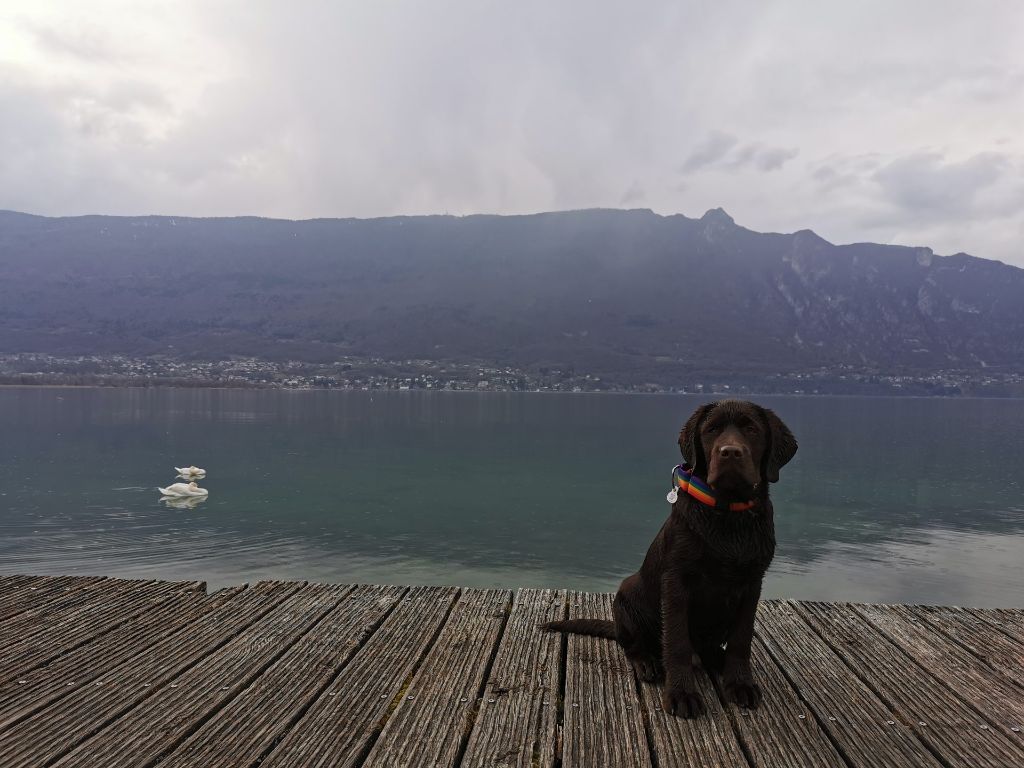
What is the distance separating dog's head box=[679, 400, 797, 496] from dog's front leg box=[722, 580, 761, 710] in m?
0.72

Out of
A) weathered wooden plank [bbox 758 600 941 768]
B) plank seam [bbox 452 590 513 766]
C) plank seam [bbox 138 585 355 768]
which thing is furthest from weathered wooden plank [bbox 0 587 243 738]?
weathered wooden plank [bbox 758 600 941 768]

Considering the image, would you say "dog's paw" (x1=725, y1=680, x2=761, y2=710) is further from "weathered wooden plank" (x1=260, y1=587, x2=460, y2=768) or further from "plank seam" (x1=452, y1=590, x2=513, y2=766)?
"weathered wooden plank" (x1=260, y1=587, x2=460, y2=768)

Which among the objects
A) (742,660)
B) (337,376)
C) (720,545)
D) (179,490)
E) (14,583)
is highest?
(720,545)

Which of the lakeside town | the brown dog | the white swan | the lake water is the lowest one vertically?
the lake water

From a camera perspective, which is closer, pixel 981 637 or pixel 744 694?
pixel 744 694

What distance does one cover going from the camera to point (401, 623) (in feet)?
17.4

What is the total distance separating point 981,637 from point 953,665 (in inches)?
33.3

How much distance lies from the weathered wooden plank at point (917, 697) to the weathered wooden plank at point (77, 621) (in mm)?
5185

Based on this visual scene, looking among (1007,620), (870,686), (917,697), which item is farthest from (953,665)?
(1007,620)

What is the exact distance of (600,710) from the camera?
390 cm

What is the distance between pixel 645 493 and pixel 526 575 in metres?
15.0

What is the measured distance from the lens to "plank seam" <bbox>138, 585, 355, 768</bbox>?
340 cm

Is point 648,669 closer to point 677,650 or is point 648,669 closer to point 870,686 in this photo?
point 677,650

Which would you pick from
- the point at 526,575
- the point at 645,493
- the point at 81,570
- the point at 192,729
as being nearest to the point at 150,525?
the point at 81,570
